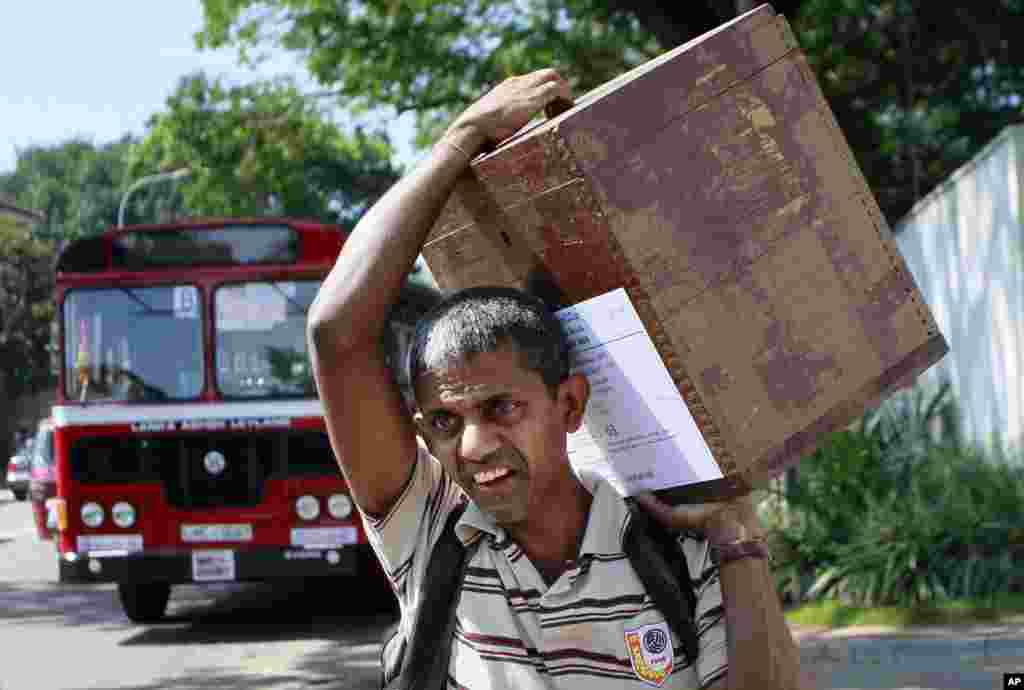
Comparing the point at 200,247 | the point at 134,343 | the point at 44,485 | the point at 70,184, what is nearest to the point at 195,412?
the point at 134,343

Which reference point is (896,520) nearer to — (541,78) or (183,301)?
(183,301)

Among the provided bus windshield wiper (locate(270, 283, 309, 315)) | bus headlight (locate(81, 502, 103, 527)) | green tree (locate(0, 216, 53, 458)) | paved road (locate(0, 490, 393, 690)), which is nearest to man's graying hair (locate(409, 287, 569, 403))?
paved road (locate(0, 490, 393, 690))

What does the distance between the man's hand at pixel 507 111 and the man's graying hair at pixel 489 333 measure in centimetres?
25

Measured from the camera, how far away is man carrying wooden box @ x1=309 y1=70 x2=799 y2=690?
6.75ft

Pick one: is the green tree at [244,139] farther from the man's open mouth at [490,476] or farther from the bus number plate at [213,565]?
the man's open mouth at [490,476]

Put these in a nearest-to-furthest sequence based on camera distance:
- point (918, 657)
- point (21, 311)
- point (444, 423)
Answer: point (444, 423), point (918, 657), point (21, 311)

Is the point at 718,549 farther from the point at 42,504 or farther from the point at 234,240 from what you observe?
the point at 42,504

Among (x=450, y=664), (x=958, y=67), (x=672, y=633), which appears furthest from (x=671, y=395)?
(x=958, y=67)

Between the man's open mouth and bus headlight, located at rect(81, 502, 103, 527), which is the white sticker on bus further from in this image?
the man's open mouth

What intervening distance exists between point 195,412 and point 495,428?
7.91 meters

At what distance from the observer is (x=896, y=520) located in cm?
906

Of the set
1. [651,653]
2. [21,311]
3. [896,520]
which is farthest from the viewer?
[21,311]

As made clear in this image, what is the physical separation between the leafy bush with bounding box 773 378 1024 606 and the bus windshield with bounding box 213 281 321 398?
11.6 ft

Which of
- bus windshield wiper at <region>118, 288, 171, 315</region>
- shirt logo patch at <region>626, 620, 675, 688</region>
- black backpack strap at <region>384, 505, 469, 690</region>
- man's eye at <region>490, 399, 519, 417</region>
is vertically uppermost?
bus windshield wiper at <region>118, 288, 171, 315</region>
